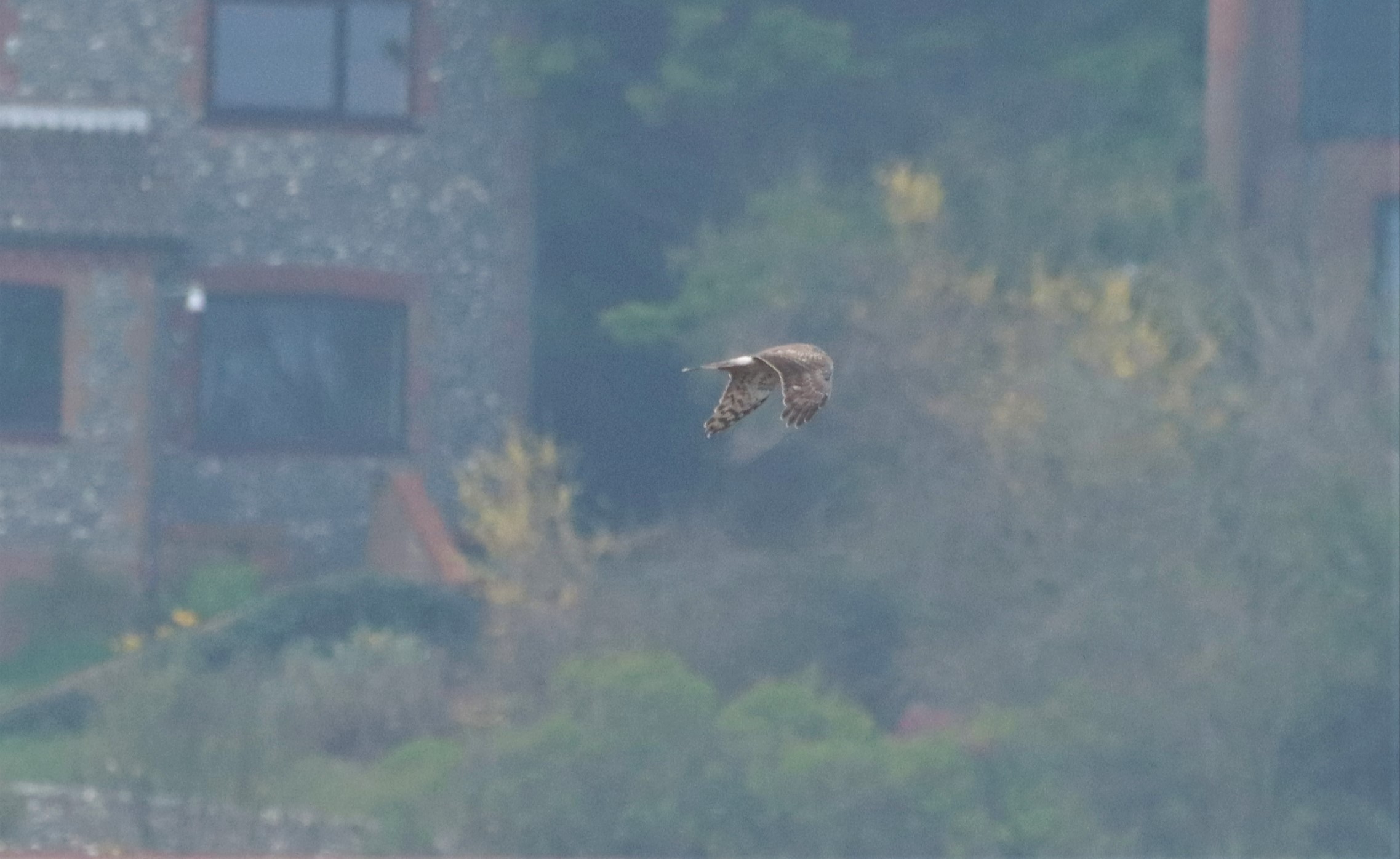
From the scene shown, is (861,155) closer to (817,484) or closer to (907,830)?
(817,484)

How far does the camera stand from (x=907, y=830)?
63.4ft

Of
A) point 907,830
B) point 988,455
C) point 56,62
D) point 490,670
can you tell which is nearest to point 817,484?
point 988,455

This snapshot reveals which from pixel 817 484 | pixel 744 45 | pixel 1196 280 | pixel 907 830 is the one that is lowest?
pixel 907 830

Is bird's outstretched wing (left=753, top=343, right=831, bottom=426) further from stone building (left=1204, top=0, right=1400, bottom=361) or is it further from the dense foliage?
stone building (left=1204, top=0, right=1400, bottom=361)

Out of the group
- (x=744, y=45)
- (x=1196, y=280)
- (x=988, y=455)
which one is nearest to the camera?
(x=988, y=455)

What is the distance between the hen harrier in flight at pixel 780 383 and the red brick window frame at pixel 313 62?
20.1 metres

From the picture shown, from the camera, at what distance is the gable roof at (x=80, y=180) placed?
2564 cm

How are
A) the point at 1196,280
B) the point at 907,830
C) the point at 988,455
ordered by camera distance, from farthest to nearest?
the point at 1196,280
the point at 988,455
the point at 907,830

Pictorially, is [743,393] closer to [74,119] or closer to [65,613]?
[65,613]

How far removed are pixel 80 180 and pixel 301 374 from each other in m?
2.96

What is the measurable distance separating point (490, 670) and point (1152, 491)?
18.2ft

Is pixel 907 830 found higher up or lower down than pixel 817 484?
lower down

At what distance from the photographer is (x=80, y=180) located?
26078 millimetres

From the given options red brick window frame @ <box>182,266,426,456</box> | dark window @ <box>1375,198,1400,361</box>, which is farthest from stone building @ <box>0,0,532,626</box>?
dark window @ <box>1375,198,1400,361</box>
